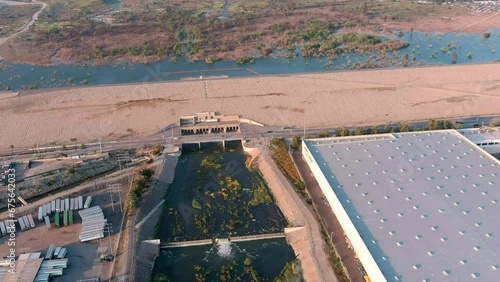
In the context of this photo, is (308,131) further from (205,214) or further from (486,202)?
(486,202)

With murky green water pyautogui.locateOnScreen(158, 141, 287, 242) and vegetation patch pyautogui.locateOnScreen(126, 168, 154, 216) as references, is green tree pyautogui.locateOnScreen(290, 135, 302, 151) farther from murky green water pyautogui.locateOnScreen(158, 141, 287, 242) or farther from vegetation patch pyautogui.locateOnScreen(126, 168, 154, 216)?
vegetation patch pyautogui.locateOnScreen(126, 168, 154, 216)

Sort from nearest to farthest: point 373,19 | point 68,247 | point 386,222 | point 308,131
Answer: point 386,222, point 68,247, point 308,131, point 373,19

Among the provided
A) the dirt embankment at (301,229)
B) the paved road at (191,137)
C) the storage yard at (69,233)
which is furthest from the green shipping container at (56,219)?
the dirt embankment at (301,229)

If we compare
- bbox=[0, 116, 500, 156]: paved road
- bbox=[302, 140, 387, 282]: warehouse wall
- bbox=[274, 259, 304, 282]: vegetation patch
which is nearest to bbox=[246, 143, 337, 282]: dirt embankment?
bbox=[274, 259, 304, 282]: vegetation patch

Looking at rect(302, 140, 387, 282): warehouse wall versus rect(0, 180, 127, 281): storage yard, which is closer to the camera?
rect(302, 140, 387, 282): warehouse wall

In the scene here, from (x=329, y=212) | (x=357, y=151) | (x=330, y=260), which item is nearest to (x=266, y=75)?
(x=357, y=151)

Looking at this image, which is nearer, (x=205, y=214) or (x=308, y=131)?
(x=205, y=214)
